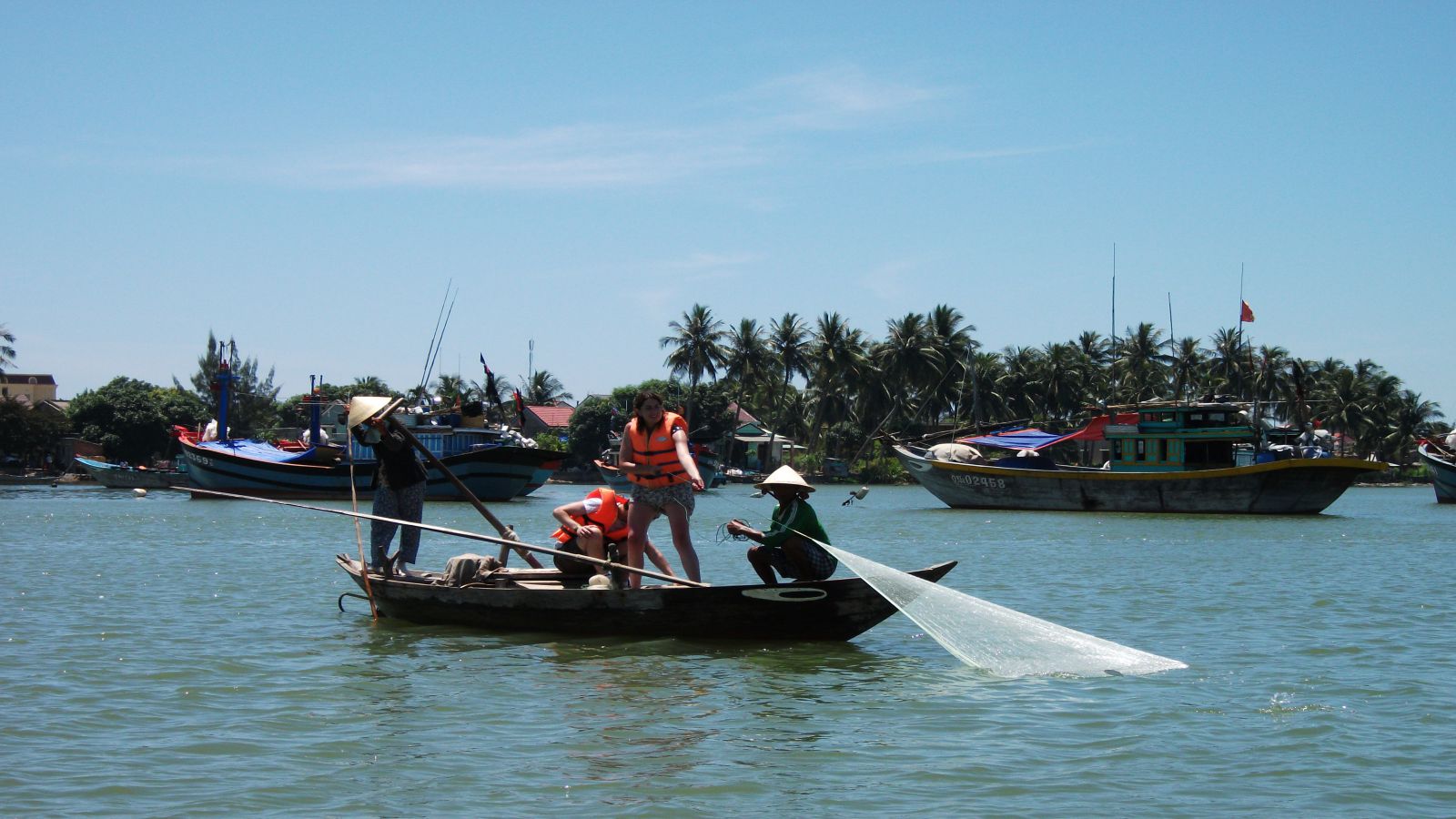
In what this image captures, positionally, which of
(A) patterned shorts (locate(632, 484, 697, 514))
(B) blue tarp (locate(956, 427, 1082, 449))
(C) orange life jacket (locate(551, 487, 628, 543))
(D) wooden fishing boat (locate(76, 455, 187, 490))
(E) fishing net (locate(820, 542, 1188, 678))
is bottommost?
(D) wooden fishing boat (locate(76, 455, 187, 490))

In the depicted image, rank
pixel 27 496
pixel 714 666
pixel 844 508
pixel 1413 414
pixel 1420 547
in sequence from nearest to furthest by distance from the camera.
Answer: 1. pixel 714 666
2. pixel 1420 547
3. pixel 844 508
4. pixel 27 496
5. pixel 1413 414

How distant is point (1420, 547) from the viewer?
86.4 ft

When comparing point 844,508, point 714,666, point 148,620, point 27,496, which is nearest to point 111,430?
point 27,496

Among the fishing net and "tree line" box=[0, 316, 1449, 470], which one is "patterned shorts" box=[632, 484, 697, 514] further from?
"tree line" box=[0, 316, 1449, 470]

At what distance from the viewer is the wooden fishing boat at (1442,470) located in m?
53.0

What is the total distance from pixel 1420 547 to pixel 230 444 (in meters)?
43.1

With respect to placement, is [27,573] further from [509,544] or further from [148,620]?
[509,544]

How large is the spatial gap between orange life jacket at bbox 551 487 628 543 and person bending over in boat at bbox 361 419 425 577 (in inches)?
67.0

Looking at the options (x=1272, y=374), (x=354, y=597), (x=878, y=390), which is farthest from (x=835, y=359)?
(x=354, y=597)

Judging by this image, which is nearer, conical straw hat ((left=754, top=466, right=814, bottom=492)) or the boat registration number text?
conical straw hat ((left=754, top=466, right=814, bottom=492))

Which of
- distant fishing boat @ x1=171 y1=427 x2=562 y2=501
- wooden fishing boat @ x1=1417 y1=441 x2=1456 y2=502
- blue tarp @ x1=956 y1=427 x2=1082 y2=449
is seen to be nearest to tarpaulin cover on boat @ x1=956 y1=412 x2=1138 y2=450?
blue tarp @ x1=956 y1=427 x2=1082 y2=449

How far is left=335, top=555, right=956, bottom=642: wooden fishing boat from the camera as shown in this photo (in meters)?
10.8

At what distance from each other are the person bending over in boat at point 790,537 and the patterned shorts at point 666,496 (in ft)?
1.59

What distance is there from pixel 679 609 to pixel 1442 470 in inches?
2011
